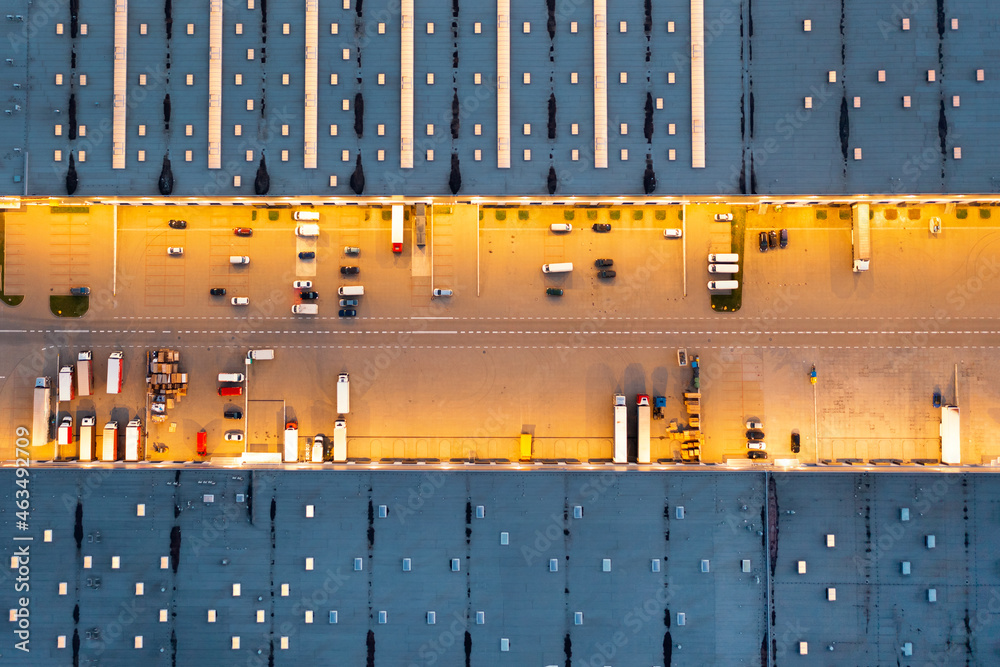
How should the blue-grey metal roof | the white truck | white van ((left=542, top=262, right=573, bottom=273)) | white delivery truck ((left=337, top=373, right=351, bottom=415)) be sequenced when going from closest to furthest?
the blue-grey metal roof
the white truck
white delivery truck ((left=337, top=373, right=351, bottom=415))
white van ((left=542, top=262, right=573, bottom=273))

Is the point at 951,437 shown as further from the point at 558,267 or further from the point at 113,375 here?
the point at 113,375

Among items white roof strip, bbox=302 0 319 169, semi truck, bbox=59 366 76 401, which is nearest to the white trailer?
white roof strip, bbox=302 0 319 169

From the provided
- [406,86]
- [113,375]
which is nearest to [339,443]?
[113,375]

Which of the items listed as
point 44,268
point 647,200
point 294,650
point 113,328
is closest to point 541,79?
point 647,200

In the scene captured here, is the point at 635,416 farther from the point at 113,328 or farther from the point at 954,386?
the point at 113,328

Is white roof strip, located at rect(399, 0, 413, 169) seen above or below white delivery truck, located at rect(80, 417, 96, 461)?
above

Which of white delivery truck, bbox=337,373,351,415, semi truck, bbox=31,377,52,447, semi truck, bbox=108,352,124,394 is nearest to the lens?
semi truck, bbox=31,377,52,447

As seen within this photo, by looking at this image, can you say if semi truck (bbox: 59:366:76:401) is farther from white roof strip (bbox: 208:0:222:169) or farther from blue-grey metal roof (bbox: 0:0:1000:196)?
white roof strip (bbox: 208:0:222:169)
